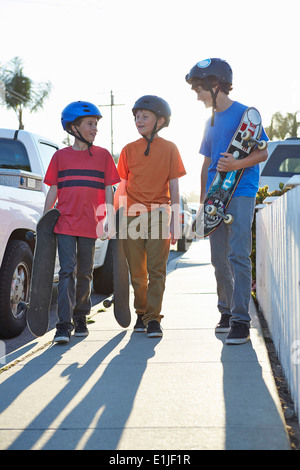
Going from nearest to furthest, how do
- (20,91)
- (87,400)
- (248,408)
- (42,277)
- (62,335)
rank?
(248,408)
(87,400)
(62,335)
(42,277)
(20,91)

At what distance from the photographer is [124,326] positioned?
17.4 feet

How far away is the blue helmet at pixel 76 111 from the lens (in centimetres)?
508

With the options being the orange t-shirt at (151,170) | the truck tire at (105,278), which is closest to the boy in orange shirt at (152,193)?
the orange t-shirt at (151,170)

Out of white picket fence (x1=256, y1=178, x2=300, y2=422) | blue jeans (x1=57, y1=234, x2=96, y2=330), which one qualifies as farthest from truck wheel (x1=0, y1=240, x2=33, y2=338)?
white picket fence (x1=256, y1=178, x2=300, y2=422)

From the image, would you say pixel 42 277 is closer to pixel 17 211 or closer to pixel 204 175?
pixel 17 211

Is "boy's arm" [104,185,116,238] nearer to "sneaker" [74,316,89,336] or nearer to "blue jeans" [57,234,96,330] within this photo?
"blue jeans" [57,234,96,330]

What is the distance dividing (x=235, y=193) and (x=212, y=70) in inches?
37.0

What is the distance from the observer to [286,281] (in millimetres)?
3561

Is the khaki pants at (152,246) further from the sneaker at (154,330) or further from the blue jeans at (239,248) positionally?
the blue jeans at (239,248)

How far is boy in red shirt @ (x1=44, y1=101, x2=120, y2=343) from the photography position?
196 inches

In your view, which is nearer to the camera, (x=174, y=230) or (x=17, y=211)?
(x=174, y=230)

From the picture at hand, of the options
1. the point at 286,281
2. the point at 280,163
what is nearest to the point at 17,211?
the point at 286,281

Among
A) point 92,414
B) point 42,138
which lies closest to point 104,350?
point 92,414

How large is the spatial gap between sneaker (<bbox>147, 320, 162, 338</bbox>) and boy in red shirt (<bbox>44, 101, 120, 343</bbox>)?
1.82 ft
